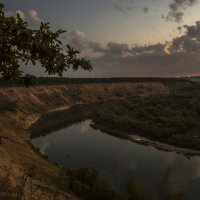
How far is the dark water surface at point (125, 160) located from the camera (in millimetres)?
50562

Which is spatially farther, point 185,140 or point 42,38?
point 185,140

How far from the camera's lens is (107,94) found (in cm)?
19712

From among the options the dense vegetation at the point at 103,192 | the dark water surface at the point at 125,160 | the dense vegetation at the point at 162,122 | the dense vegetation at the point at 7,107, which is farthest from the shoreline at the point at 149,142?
the dense vegetation at the point at 103,192

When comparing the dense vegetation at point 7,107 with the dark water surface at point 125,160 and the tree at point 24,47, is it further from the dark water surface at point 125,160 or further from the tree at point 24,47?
the tree at point 24,47

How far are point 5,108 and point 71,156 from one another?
4444 centimetres

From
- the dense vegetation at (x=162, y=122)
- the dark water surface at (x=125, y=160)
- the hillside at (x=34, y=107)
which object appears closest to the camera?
the hillside at (x=34, y=107)

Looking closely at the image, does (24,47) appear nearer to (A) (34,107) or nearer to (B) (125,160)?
(B) (125,160)

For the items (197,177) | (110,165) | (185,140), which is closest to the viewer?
(197,177)

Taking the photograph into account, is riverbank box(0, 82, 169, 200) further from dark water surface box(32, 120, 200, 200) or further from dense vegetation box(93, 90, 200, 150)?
dense vegetation box(93, 90, 200, 150)

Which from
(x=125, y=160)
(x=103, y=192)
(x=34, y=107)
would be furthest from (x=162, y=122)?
(x=103, y=192)

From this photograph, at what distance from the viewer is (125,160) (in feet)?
210

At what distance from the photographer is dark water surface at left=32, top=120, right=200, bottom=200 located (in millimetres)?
50562

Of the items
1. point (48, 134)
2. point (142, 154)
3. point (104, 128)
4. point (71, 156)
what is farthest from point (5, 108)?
point (142, 154)

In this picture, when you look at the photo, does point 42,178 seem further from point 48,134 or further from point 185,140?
point 48,134
